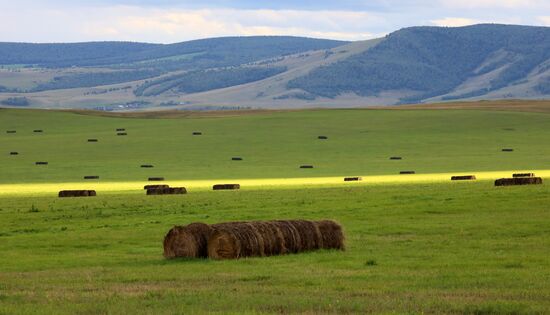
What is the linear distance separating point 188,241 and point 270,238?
1706 millimetres

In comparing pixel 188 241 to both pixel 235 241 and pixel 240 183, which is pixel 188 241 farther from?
pixel 240 183

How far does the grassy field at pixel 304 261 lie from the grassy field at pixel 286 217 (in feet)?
0.15

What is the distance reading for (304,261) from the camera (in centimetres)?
2389

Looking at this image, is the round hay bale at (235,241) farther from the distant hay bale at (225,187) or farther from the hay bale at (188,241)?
the distant hay bale at (225,187)

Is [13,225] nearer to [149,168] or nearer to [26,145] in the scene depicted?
[149,168]

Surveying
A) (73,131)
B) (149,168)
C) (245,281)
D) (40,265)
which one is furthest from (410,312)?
(73,131)

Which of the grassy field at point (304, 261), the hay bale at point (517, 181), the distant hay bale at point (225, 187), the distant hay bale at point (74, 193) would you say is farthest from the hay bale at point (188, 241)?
the distant hay bale at point (225, 187)

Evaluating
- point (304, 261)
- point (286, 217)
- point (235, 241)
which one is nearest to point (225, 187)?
point (286, 217)

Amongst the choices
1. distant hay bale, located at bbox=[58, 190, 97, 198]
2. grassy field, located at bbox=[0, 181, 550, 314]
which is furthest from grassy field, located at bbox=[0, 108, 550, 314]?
distant hay bale, located at bbox=[58, 190, 97, 198]

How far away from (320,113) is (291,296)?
10638cm

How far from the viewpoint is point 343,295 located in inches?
738

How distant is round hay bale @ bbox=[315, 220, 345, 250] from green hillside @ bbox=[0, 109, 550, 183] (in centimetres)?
4074

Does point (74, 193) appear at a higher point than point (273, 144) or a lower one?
lower

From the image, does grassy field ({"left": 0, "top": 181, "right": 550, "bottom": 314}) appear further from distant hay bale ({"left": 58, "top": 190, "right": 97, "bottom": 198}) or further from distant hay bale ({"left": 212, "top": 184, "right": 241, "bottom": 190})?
distant hay bale ({"left": 212, "top": 184, "right": 241, "bottom": 190})
